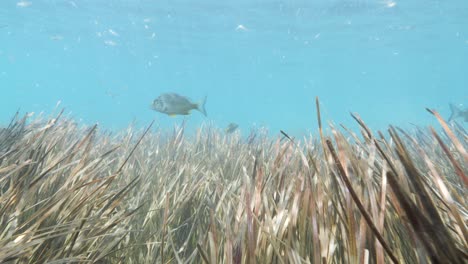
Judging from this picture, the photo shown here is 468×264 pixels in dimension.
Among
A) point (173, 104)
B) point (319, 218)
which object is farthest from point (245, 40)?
point (319, 218)

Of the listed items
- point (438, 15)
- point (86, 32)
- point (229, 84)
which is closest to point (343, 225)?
point (438, 15)

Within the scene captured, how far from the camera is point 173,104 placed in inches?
277

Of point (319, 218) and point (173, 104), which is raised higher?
point (173, 104)

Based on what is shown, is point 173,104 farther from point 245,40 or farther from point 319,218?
point 245,40

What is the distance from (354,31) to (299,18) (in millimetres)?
7696

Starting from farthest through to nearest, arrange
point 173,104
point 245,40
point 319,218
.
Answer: point 245,40, point 173,104, point 319,218

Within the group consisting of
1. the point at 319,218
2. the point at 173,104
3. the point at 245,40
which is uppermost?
the point at 245,40

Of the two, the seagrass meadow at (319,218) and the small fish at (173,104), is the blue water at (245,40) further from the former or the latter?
the seagrass meadow at (319,218)

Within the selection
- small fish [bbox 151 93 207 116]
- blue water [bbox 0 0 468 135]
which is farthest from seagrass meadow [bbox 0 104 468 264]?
blue water [bbox 0 0 468 135]

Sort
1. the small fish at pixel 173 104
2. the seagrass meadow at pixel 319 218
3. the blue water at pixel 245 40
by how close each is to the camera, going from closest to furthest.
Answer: the seagrass meadow at pixel 319 218 → the small fish at pixel 173 104 → the blue water at pixel 245 40

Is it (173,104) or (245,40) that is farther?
(245,40)

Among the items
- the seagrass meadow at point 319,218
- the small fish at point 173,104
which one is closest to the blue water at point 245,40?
the small fish at point 173,104

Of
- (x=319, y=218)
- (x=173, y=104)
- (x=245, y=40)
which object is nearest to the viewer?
(x=319, y=218)

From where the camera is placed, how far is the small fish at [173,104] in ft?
23.1
